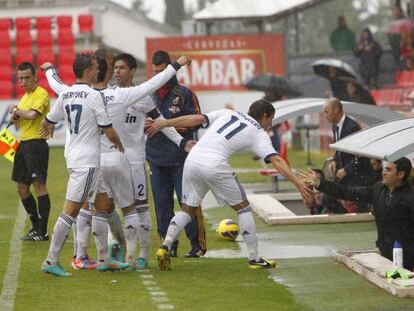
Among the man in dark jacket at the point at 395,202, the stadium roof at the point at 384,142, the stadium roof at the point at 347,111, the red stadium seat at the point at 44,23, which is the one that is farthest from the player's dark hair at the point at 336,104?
the red stadium seat at the point at 44,23

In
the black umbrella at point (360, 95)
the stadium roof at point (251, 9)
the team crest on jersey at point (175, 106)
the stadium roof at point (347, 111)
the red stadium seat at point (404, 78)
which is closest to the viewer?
the team crest on jersey at point (175, 106)

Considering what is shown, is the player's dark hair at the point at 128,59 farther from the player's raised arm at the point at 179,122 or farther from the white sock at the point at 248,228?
the white sock at the point at 248,228

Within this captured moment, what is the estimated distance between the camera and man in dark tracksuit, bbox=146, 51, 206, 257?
14.3m

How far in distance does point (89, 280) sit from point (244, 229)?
154 centimetres

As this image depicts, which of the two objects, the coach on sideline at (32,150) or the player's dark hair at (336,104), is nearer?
the coach on sideline at (32,150)

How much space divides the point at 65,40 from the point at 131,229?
27.9 m

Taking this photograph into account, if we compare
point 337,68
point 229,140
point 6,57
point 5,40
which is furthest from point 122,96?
point 5,40

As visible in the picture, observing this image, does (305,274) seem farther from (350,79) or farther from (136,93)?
(350,79)

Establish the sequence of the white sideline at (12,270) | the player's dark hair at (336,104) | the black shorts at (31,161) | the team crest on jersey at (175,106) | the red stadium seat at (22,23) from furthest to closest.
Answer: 1. the red stadium seat at (22,23)
2. the player's dark hair at (336,104)
3. the black shorts at (31,161)
4. the team crest on jersey at (175,106)
5. the white sideline at (12,270)

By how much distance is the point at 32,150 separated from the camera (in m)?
15.9

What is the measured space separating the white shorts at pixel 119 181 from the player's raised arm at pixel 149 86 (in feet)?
1.90

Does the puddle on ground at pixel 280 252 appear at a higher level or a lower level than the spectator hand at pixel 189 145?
lower

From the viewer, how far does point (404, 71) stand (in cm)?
3369

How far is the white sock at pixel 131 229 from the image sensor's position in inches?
512
